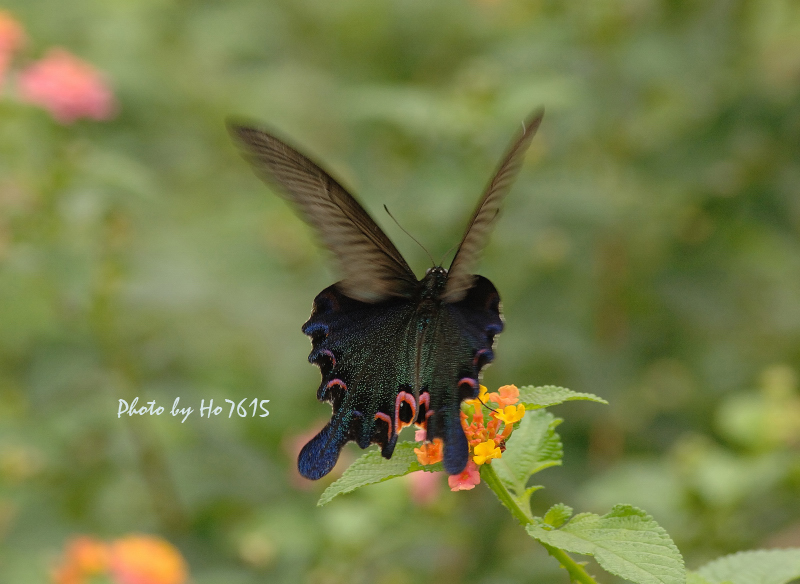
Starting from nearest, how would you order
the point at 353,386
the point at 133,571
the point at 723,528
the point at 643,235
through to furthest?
1. the point at 353,386
2. the point at 133,571
3. the point at 723,528
4. the point at 643,235

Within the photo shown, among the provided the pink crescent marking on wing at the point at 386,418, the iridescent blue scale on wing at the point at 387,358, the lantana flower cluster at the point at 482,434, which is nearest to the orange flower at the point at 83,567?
the iridescent blue scale on wing at the point at 387,358

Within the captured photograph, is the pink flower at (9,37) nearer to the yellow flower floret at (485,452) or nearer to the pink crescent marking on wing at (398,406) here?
the pink crescent marking on wing at (398,406)

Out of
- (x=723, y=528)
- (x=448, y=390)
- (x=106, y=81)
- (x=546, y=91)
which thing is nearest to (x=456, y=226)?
(x=546, y=91)

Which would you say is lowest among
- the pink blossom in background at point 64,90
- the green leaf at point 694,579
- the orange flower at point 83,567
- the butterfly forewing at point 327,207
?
the green leaf at point 694,579

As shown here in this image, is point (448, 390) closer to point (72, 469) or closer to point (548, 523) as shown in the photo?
point (548, 523)

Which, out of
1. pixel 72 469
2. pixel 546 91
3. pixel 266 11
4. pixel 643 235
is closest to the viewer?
pixel 546 91

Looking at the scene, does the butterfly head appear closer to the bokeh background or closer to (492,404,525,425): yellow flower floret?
(492,404,525,425): yellow flower floret
